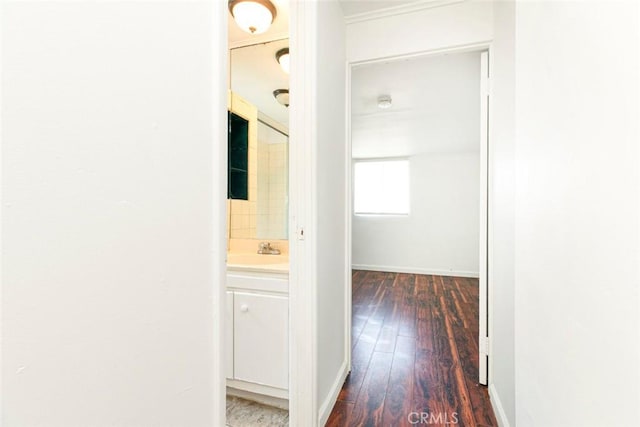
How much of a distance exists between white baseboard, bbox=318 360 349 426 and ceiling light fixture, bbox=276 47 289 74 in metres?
2.08

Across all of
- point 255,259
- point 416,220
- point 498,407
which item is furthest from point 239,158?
point 416,220

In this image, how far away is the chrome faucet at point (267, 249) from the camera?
7.34 ft

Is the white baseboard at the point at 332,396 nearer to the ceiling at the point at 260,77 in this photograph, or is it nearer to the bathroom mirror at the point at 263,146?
the bathroom mirror at the point at 263,146

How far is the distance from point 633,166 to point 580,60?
0.87 ft

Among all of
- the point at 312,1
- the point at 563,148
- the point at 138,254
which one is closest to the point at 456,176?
the point at 312,1

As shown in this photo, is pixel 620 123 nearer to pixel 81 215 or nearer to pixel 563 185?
pixel 563 185

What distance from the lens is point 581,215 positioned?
0.59 m

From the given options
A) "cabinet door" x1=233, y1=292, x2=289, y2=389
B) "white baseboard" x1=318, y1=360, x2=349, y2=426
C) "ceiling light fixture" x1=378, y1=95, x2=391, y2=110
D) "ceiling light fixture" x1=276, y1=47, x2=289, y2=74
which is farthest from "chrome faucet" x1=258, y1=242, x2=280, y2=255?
"ceiling light fixture" x1=378, y1=95, x2=391, y2=110

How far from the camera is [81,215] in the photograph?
46cm

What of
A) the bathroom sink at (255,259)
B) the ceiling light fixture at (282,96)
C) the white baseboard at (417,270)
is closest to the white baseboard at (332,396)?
the bathroom sink at (255,259)

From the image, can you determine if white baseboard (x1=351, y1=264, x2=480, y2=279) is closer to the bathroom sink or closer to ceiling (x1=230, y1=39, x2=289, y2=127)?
the bathroom sink

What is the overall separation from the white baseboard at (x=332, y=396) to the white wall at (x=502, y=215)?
0.86 meters

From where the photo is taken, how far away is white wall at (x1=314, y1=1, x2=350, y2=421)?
1.53 meters

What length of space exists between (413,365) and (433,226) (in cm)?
379
